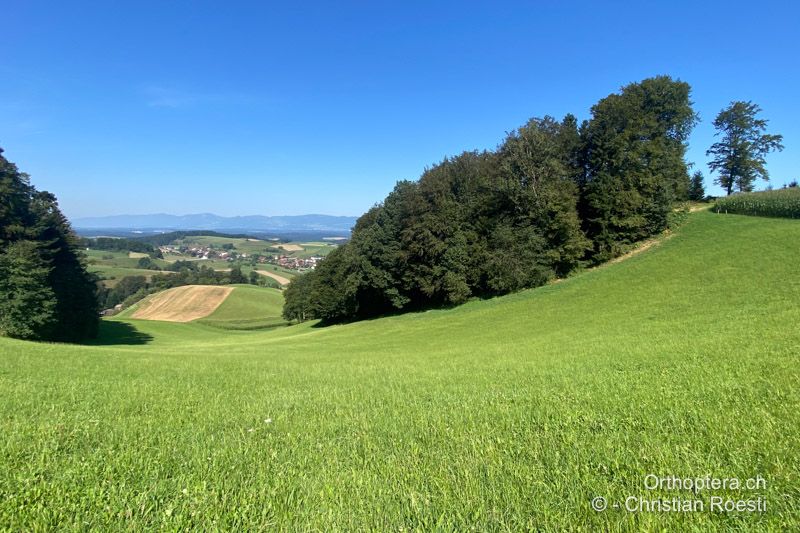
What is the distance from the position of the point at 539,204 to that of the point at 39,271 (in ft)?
149

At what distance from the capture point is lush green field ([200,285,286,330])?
75.7m

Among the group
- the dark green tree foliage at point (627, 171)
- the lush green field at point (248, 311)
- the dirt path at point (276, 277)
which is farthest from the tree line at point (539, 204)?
the dirt path at point (276, 277)

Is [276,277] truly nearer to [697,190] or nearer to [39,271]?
[39,271]

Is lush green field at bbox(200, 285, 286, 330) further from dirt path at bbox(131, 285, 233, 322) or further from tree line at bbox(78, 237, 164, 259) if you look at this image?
tree line at bbox(78, 237, 164, 259)

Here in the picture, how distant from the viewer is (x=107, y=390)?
7730 mm

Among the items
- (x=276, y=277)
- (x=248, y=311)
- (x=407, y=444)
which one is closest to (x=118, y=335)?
(x=248, y=311)

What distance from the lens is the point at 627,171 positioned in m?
37.9

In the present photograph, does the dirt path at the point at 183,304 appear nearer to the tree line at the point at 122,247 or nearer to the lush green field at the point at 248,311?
the lush green field at the point at 248,311

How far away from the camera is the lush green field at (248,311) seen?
248ft

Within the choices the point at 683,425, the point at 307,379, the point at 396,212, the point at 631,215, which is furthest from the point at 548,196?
the point at 683,425

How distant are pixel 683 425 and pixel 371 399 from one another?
464cm

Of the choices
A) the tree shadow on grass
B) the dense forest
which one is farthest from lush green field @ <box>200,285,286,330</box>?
the dense forest

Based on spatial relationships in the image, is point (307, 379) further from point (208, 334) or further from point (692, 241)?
point (208, 334)

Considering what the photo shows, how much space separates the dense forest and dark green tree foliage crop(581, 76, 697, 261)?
0.11 m
